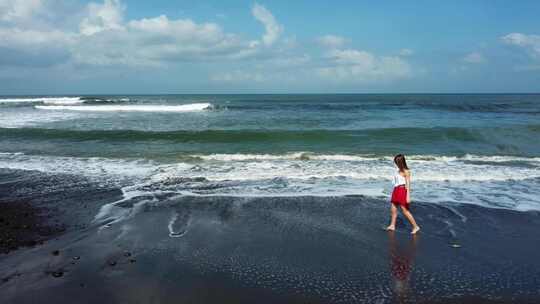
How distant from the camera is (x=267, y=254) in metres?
6.35

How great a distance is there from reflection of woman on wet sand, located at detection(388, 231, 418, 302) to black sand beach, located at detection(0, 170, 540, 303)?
2 centimetres

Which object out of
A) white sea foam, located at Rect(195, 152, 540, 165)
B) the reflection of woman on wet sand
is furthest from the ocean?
white sea foam, located at Rect(195, 152, 540, 165)

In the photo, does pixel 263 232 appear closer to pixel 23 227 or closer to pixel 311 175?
pixel 23 227

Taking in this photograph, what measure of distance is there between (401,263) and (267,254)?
2.02m

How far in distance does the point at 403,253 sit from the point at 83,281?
15.5 ft

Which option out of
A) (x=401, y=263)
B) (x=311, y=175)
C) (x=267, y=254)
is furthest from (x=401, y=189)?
(x=311, y=175)

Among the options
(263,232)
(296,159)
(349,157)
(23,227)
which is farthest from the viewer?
(349,157)

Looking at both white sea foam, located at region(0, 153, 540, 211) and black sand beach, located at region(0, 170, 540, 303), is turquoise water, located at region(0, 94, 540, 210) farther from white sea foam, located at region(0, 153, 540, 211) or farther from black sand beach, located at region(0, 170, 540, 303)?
black sand beach, located at region(0, 170, 540, 303)

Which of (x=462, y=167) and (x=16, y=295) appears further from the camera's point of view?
(x=462, y=167)

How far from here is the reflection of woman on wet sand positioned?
5172 millimetres

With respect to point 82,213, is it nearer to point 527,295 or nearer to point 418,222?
point 418,222

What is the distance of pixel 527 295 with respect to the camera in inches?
196

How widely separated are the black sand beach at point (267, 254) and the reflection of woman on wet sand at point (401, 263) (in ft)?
0.05

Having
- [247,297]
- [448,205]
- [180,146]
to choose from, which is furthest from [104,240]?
[180,146]
